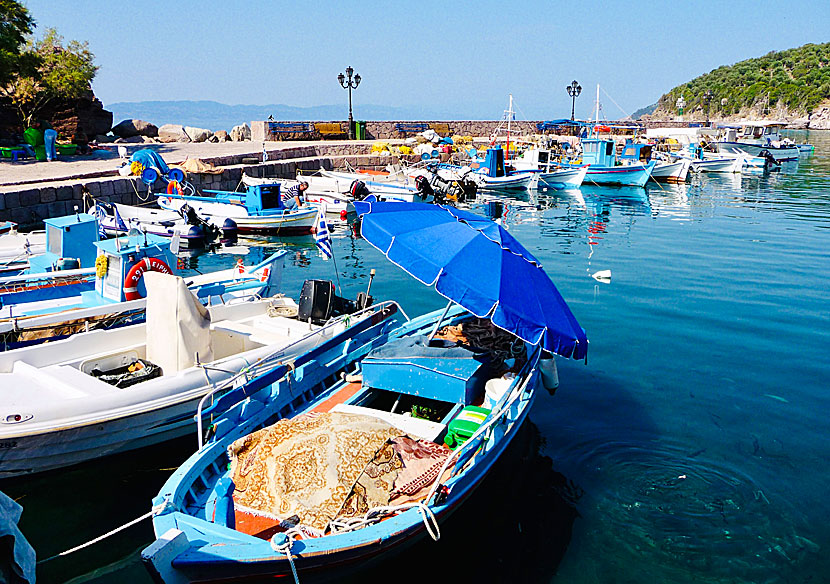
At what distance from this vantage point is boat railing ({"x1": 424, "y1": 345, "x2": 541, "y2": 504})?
5.20m

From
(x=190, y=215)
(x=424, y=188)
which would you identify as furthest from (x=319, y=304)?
(x=424, y=188)

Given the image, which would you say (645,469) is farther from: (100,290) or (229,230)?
(229,230)

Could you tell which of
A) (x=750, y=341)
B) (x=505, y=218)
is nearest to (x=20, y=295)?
(x=750, y=341)

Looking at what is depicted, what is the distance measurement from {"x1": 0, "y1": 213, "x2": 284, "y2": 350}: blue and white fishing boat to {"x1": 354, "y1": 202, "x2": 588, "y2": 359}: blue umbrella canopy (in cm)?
458

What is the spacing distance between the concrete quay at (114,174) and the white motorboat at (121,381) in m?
13.8

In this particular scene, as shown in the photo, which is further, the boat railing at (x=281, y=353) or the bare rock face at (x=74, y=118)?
the bare rock face at (x=74, y=118)

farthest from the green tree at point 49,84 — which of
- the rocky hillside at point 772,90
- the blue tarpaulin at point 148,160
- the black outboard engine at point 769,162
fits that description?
the rocky hillside at point 772,90

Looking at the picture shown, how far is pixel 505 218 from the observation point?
2738 cm

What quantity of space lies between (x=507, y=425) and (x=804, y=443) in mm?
4574

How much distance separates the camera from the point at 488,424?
5.95m

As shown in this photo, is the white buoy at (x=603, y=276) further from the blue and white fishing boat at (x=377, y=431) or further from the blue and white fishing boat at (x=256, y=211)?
the blue and white fishing boat at (x=256, y=211)

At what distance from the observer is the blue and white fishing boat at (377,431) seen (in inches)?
178

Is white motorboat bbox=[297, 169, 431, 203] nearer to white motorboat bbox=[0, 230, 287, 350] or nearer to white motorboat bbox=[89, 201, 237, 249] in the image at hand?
white motorboat bbox=[89, 201, 237, 249]

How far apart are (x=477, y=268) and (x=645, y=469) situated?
137 inches
